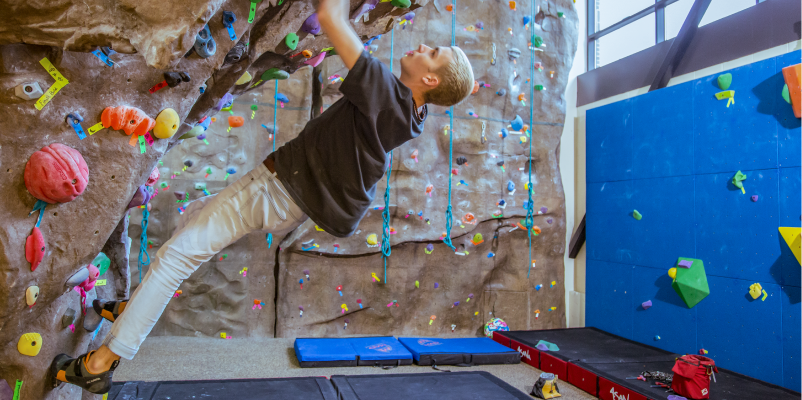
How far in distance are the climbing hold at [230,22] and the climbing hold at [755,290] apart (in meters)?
3.49

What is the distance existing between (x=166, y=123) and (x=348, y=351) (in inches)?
93.1

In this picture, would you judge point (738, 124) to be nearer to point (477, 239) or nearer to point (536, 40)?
point (536, 40)

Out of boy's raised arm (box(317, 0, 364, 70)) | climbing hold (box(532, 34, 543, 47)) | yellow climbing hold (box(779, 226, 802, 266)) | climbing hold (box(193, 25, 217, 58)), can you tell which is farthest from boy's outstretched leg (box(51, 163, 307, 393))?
climbing hold (box(532, 34, 543, 47))

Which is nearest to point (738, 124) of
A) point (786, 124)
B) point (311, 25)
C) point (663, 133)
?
point (786, 124)

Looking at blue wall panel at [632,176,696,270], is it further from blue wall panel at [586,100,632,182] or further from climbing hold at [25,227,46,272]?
climbing hold at [25,227,46,272]

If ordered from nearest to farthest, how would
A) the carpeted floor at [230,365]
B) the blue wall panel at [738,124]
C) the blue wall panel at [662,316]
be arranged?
the carpeted floor at [230,365] → the blue wall panel at [738,124] → the blue wall panel at [662,316]

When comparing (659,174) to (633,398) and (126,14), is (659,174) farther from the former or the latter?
(126,14)

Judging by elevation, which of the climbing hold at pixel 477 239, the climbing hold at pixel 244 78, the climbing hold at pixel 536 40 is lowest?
the climbing hold at pixel 477 239

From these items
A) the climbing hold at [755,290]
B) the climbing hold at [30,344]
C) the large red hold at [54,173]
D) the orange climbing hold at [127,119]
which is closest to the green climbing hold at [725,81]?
the climbing hold at [755,290]

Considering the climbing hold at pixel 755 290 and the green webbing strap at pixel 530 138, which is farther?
the green webbing strap at pixel 530 138

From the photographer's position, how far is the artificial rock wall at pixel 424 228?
4.03 meters

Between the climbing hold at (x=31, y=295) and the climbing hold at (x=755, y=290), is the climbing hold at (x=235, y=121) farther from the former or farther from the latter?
the climbing hold at (x=755, y=290)

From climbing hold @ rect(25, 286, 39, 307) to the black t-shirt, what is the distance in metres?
0.85

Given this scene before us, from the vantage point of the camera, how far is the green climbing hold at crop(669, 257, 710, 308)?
3.66 meters
